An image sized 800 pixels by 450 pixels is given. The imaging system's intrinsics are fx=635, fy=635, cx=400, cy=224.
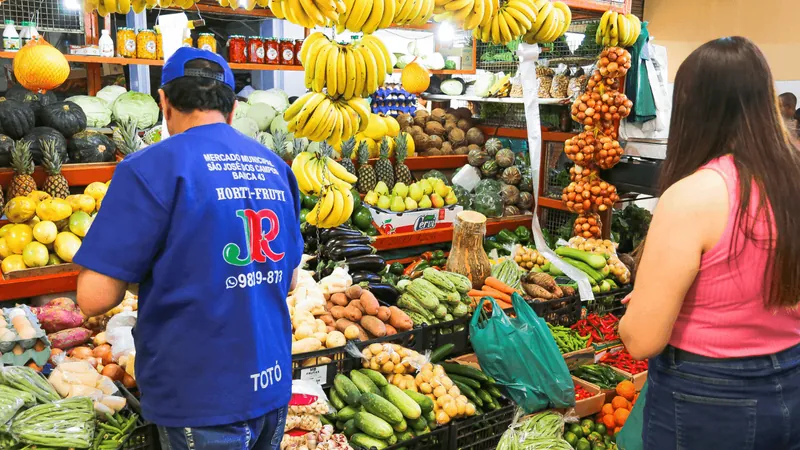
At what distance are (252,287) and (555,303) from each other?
2.81m

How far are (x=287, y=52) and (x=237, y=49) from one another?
51cm

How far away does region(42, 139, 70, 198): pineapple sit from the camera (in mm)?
4164

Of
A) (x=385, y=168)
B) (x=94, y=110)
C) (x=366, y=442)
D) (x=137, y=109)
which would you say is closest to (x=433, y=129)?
(x=385, y=168)

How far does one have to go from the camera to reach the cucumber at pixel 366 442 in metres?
2.73

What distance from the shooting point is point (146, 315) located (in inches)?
64.4

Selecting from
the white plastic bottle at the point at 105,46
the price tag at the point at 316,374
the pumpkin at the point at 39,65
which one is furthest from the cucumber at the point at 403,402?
the white plastic bottle at the point at 105,46

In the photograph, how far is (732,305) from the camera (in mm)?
1554

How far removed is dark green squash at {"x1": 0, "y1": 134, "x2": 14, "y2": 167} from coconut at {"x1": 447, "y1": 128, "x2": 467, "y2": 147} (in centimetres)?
404

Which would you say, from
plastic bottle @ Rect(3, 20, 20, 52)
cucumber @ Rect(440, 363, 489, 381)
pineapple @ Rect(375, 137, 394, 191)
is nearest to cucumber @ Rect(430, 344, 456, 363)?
cucumber @ Rect(440, 363, 489, 381)

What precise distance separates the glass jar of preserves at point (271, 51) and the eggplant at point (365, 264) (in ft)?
10.4

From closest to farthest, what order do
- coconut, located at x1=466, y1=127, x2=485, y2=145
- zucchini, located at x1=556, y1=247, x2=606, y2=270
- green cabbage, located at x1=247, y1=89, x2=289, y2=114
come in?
zucchini, located at x1=556, y1=247, x2=606, y2=270 < green cabbage, located at x1=247, y1=89, x2=289, y2=114 < coconut, located at x1=466, y1=127, x2=485, y2=145

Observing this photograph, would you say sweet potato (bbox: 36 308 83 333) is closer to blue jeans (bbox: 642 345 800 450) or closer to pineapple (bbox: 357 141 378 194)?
blue jeans (bbox: 642 345 800 450)

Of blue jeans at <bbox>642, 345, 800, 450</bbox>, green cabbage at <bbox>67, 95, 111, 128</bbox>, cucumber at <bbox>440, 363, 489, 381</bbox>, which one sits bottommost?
cucumber at <bbox>440, 363, 489, 381</bbox>

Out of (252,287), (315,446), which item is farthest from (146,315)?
(315,446)
